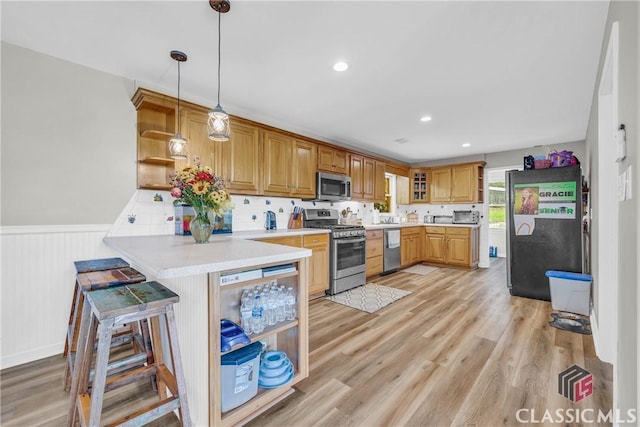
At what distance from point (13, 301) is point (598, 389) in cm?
418

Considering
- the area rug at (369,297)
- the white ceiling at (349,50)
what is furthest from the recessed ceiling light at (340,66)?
the area rug at (369,297)

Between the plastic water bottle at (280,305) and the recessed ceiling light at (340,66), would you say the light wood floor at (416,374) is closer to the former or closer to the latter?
the plastic water bottle at (280,305)

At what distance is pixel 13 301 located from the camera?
2.10 metres

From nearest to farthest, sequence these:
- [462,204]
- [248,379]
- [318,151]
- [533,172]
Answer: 1. [248,379]
2. [533,172]
3. [318,151]
4. [462,204]

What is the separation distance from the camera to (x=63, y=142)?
229 cm

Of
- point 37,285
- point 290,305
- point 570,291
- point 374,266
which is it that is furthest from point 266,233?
point 570,291

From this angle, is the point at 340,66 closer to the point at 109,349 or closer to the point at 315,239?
the point at 315,239

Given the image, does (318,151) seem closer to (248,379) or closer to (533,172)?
(533,172)

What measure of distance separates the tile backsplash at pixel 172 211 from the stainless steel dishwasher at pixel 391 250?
727 mm

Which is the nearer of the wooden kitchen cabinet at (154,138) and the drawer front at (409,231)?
the wooden kitchen cabinet at (154,138)

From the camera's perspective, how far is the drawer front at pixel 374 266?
4.45 meters

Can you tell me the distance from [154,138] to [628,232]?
3497 mm

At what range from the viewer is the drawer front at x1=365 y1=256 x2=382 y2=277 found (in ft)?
14.6

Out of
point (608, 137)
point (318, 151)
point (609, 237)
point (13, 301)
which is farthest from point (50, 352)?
point (608, 137)
